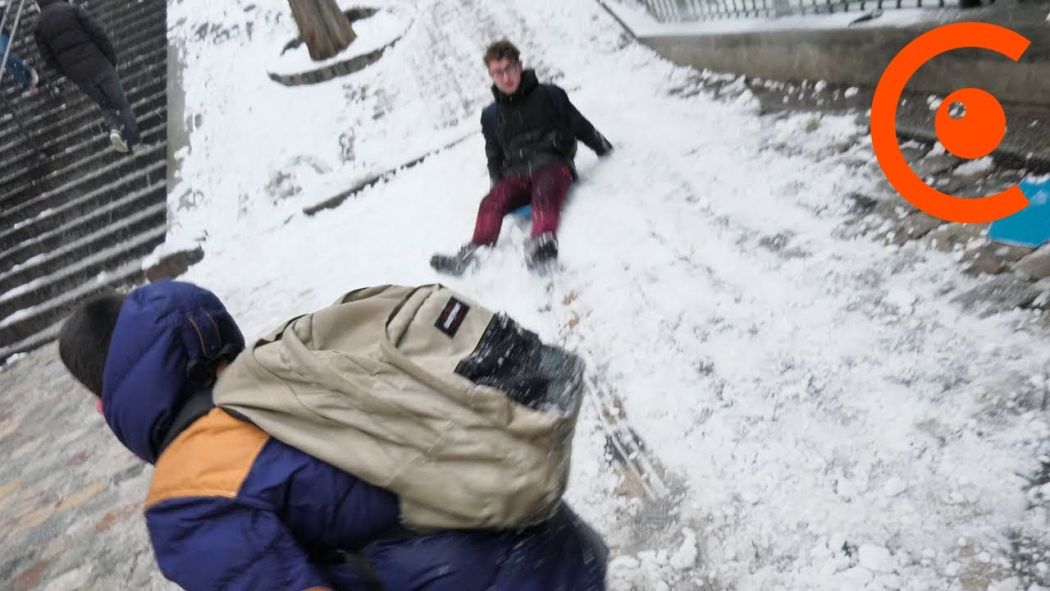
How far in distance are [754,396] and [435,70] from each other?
19.2ft

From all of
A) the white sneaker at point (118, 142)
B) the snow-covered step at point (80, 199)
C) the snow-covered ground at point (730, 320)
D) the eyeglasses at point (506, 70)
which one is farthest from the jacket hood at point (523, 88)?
the white sneaker at point (118, 142)

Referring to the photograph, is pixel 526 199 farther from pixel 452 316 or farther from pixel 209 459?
pixel 209 459

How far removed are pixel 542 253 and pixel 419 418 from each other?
A: 2473 mm

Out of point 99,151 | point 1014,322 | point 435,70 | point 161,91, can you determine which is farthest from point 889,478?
point 161,91

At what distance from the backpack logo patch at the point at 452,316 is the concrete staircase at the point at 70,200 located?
5825 mm

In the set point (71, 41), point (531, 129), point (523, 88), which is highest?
point (71, 41)

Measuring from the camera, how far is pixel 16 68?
388 inches

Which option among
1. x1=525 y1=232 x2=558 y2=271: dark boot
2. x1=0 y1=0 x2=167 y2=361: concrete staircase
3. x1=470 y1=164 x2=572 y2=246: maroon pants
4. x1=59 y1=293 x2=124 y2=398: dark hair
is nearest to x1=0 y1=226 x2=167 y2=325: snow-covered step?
x1=0 y1=0 x2=167 y2=361: concrete staircase

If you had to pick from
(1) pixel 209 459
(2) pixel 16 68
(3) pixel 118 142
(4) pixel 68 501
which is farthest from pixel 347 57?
(1) pixel 209 459

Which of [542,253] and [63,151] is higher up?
[63,151]

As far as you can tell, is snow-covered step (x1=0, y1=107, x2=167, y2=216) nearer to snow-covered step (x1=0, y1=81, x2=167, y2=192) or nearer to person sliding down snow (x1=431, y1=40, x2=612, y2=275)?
snow-covered step (x1=0, y1=81, x2=167, y2=192)

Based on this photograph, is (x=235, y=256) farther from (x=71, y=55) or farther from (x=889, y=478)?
(x=889, y=478)

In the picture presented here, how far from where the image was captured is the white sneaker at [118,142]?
25.1ft

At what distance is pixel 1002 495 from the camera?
5.82 ft
